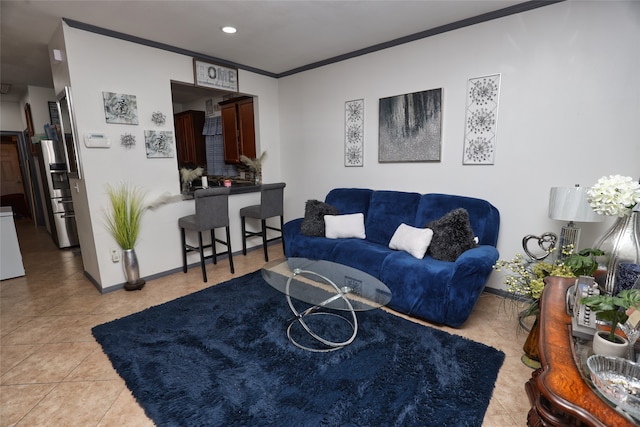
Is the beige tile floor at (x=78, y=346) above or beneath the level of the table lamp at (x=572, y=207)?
beneath

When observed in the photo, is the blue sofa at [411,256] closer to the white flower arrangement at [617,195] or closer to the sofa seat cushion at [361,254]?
the sofa seat cushion at [361,254]

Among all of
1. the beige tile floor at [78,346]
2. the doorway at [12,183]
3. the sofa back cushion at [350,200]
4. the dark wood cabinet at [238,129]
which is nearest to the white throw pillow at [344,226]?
the sofa back cushion at [350,200]

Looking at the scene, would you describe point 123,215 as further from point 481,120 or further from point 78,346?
point 481,120

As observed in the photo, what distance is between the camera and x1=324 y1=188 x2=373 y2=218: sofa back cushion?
3.52 m

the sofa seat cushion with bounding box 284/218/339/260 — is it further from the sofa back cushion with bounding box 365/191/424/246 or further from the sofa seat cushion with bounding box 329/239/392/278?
the sofa back cushion with bounding box 365/191/424/246

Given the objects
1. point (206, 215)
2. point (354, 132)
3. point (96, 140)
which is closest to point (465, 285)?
point (354, 132)

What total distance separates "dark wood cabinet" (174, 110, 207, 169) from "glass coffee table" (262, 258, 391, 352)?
12.6 ft

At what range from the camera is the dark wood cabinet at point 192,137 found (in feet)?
18.2

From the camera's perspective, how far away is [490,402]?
1.62 metres

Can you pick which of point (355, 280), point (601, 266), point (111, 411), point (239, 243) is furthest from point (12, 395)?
point (601, 266)

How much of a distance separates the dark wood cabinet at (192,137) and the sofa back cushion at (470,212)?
428cm

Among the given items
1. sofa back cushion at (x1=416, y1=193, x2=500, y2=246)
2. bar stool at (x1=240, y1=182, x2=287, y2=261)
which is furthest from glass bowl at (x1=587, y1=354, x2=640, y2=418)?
bar stool at (x1=240, y1=182, x2=287, y2=261)

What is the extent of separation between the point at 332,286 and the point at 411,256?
0.83 meters

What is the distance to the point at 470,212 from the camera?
109 inches
